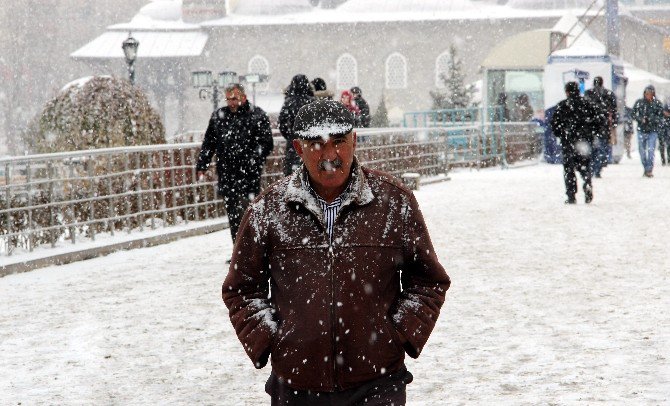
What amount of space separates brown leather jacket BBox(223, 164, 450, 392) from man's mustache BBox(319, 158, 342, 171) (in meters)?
0.08

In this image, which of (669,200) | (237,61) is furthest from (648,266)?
(237,61)

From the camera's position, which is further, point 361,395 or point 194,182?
point 194,182

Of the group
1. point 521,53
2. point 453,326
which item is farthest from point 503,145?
point 453,326

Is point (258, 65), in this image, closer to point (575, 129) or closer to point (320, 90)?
point (575, 129)

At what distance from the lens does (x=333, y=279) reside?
294 centimetres

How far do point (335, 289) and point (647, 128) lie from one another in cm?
1940

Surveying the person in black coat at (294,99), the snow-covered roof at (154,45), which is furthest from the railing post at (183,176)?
the snow-covered roof at (154,45)

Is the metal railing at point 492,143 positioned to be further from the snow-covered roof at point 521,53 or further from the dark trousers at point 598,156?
the dark trousers at point 598,156

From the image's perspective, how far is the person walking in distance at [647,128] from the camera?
2128 centimetres

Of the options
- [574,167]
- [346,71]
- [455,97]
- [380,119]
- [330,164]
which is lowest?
[574,167]

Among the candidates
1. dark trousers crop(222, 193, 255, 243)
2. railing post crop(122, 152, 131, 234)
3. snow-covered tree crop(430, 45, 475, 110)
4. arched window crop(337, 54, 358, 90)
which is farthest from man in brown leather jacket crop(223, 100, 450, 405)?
arched window crop(337, 54, 358, 90)

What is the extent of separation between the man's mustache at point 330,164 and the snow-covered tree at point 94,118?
1219 centimetres

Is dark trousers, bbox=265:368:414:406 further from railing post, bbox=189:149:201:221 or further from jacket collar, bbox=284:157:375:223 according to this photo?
railing post, bbox=189:149:201:221

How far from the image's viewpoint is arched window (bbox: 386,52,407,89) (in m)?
68.9
